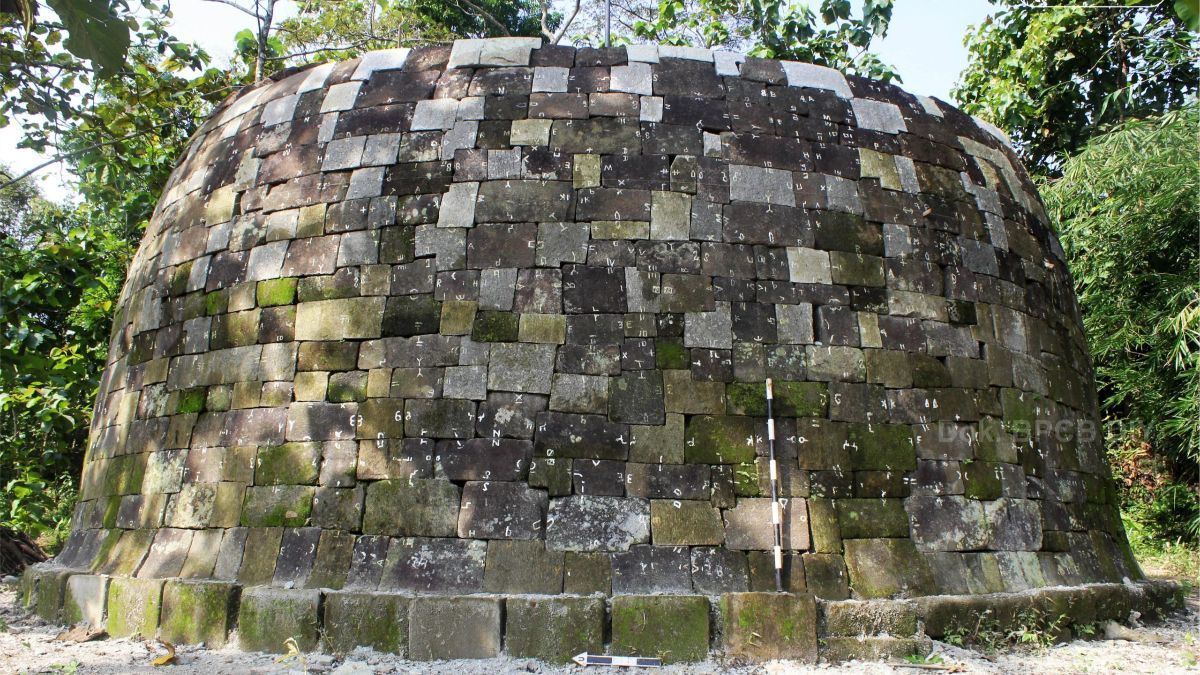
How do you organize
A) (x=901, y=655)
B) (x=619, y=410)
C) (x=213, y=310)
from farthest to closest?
(x=213, y=310)
(x=619, y=410)
(x=901, y=655)

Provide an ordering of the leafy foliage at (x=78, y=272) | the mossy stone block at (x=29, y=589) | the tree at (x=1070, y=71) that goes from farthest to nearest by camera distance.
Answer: the tree at (x=1070, y=71) < the leafy foliage at (x=78, y=272) < the mossy stone block at (x=29, y=589)

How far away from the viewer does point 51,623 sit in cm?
543

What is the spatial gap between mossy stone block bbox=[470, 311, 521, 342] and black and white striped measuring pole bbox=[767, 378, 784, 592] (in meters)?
1.45

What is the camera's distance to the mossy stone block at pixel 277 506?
4.86 meters

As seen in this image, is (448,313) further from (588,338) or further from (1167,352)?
(1167,352)

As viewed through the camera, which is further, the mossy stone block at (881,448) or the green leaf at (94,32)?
the mossy stone block at (881,448)

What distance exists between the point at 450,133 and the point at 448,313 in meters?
1.21

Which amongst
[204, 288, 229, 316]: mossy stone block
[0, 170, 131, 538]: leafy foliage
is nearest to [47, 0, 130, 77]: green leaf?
[204, 288, 229, 316]: mossy stone block

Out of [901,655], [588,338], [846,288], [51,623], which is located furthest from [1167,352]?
[51,623]

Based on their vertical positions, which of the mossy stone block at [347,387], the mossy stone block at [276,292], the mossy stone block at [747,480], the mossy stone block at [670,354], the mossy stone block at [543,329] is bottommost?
the mossy stone block at [747,480]

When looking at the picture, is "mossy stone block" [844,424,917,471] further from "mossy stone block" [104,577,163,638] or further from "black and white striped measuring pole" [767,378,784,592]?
"mossy stone block" [104,577,163,638]

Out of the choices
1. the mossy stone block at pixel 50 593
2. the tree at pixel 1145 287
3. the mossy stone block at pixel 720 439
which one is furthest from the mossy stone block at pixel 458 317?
the tree at pixel 1145 287

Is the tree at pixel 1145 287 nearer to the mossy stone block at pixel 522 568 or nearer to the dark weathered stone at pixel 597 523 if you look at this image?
the dark weathered stone at pixel 597 523

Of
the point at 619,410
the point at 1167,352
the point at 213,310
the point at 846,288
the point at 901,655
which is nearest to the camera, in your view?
the point at 901,655
